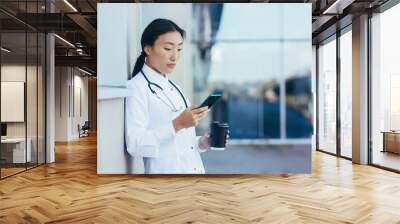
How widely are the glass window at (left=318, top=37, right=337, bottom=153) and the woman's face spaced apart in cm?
537

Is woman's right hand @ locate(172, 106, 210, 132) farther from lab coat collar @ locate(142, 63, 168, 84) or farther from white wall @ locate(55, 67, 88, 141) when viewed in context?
white wall @ locate(55, 67, 88, 141)

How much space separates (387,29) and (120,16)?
5064 mm

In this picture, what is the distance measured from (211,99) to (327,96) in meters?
5.50

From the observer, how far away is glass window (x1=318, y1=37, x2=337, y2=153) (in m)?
10.2

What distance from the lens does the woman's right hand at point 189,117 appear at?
20.3 feet

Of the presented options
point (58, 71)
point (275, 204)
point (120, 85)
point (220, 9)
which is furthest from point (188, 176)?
point (58, 71)

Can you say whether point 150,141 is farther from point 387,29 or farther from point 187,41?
point 387,29

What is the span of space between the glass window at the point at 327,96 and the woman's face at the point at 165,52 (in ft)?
17.6

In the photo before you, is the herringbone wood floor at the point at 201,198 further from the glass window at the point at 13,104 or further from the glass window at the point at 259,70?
the glass window at the point at 259,70

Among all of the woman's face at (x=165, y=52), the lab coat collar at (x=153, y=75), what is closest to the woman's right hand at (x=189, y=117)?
the lab coat collar at (x=153, y=75)

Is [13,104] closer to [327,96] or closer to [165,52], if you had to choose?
[165,52]

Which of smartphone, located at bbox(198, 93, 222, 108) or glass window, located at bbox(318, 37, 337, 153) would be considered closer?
smartphone, located at bbox(198, 93, 222, 108)

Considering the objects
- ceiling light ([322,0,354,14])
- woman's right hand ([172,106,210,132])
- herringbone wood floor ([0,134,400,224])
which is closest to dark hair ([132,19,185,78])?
woman's right hand ([172,106,210,132])

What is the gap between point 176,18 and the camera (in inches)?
250
